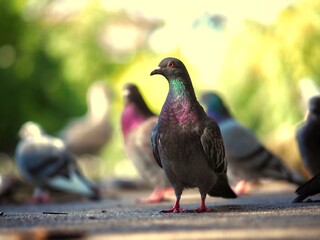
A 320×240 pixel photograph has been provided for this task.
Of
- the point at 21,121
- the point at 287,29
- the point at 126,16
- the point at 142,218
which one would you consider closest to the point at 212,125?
the point at 142,218

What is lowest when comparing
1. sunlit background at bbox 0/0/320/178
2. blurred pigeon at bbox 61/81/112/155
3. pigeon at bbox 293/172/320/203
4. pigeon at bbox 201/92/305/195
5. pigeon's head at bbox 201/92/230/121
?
pigeon at bbox 293/172/320/203

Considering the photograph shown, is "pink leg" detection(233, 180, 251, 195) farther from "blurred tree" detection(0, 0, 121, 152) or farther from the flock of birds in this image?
"blurred tree" detection(0, 0, 121, 152)

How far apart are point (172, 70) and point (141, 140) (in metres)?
2.21

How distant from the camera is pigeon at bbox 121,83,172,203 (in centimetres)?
736

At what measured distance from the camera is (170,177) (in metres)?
5.16

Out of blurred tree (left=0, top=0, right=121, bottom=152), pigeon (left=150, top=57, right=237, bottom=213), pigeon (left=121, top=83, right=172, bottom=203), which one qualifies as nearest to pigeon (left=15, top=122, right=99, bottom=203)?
pigeon (left=121, top=83, right=172, bottom=203)

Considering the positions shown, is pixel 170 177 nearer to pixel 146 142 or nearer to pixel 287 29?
pixel 146 142

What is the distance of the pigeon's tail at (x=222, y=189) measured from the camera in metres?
5.44

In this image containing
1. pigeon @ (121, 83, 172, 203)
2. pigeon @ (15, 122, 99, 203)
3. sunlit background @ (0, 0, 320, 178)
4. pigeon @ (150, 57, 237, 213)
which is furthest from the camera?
sunlit background @ (0, 0, 320, 178)

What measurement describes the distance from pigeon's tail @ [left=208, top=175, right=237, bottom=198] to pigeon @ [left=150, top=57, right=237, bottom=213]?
0.18m

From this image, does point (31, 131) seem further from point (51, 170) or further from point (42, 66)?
point (42, 66)

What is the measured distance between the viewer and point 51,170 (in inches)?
335

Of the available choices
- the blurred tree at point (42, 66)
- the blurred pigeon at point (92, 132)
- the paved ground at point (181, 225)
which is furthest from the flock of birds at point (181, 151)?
the blurred tree at point (42, 66)

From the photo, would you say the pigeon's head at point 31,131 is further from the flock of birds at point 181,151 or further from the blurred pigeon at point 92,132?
the blurred pigeon at point 92,132
